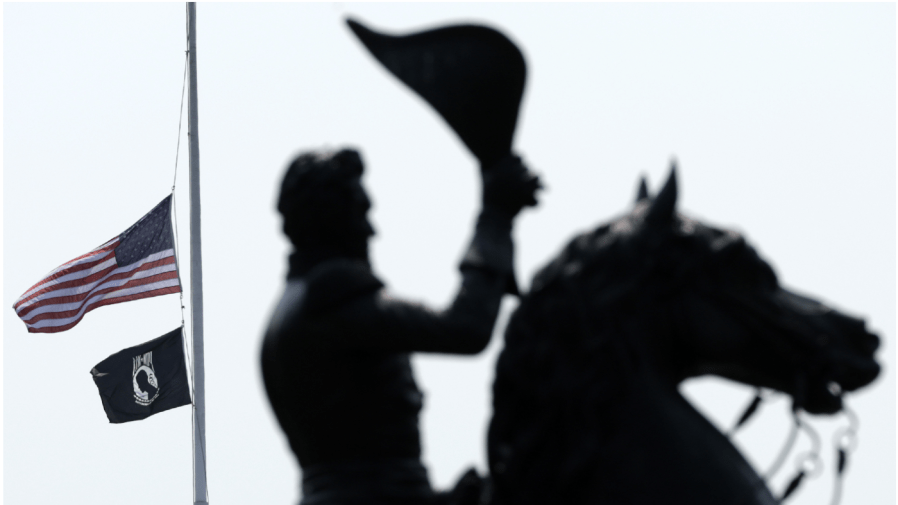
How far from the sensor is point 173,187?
1579 cm

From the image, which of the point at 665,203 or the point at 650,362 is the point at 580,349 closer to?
the point at 650,362

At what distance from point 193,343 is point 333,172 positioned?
11599 mm

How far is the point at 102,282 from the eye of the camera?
14203 mm

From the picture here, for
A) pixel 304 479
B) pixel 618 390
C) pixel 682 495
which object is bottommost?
pixel 304 479

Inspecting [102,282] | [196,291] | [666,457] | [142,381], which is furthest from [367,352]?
[196,291]

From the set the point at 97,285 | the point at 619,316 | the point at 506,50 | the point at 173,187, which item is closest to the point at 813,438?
the point at 619,316

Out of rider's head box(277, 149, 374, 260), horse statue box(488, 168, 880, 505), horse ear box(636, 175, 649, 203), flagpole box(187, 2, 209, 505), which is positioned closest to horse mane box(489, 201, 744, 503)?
horse statue box(488, 168, 880, 505)

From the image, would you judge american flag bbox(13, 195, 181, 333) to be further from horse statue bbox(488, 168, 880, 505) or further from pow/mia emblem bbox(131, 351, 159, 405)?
horse statue bbox(488, 168, 880, 505)

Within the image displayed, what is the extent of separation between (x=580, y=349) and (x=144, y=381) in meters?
12.3

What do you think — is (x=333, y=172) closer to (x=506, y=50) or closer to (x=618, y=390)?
(x=506, y=50)

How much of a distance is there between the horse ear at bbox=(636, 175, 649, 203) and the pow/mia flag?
11.8 meters

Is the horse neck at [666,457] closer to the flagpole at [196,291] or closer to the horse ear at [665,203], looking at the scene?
the horse ear at [665,203]

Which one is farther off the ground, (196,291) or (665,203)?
(665,203)

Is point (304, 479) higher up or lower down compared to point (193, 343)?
higher up
